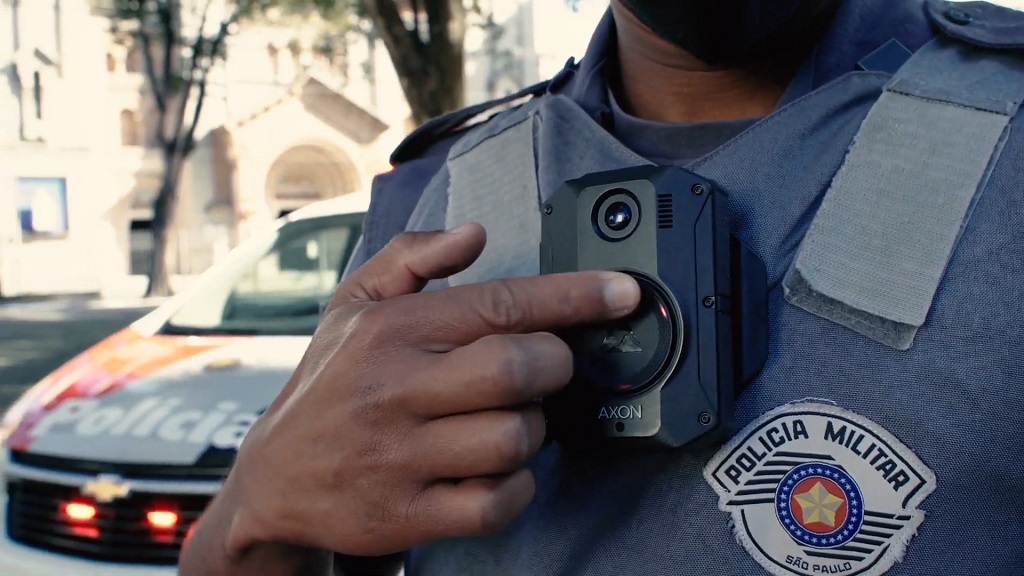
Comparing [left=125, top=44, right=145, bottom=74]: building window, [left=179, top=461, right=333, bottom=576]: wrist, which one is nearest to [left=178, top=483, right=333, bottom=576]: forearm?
[left=179, top=461, right=333, bottom=576]: wrist

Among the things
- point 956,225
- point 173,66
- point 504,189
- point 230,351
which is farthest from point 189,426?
point 173,66

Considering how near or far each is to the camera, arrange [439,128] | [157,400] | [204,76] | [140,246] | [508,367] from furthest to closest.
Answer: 1. [140,246]
2. [204,76]
3. [157,400]
4. [439,128]
5. [508,367]

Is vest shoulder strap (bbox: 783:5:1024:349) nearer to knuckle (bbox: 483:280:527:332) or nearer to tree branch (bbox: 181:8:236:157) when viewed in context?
knuckle (bbox: 483:280:527:332)

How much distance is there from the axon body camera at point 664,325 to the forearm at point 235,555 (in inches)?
11.9

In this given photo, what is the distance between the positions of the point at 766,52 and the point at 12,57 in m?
A: 22.3

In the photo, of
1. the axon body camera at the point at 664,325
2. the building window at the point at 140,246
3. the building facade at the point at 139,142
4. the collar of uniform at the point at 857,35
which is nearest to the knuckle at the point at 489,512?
the axon body camera at the point at 664,325

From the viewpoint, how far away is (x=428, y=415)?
2.39ft

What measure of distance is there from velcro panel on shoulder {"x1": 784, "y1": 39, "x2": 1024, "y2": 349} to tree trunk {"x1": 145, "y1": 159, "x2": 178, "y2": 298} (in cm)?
1533

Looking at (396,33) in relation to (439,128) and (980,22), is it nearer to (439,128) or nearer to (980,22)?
(439,128)

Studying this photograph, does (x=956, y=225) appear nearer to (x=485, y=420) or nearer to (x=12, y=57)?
(x=485, y=420)

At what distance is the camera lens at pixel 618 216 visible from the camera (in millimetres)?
783

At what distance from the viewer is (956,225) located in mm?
746

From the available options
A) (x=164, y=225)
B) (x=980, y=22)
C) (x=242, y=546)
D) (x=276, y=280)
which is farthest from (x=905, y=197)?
(x=164, y=225)

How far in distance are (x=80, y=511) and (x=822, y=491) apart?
8.26 ft
